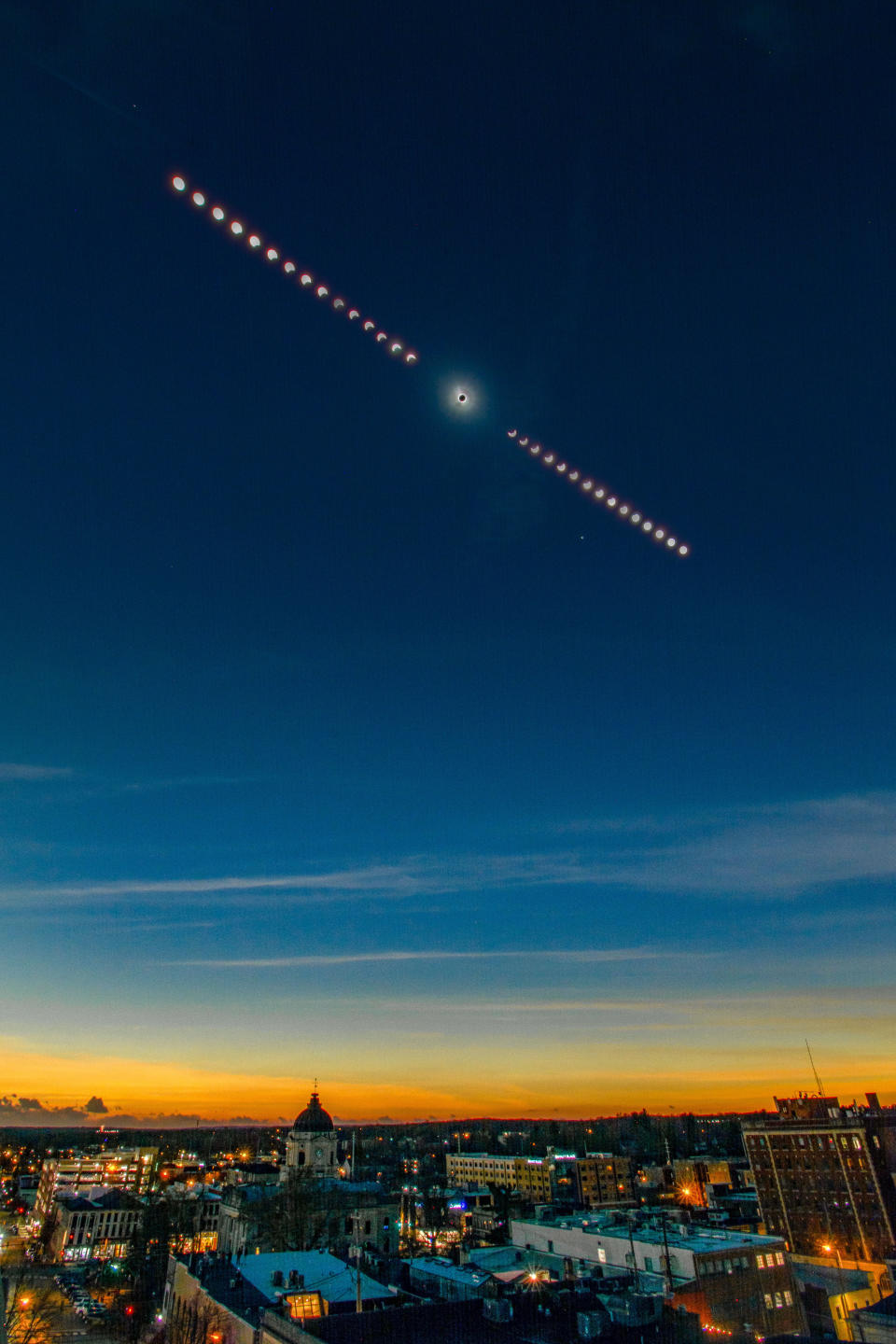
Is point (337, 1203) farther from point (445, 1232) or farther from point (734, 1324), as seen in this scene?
point (734, 1324)

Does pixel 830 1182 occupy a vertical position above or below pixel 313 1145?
below

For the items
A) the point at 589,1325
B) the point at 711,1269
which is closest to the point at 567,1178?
the point at 711,1269

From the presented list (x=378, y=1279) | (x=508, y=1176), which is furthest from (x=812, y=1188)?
(x=508, y=1176)

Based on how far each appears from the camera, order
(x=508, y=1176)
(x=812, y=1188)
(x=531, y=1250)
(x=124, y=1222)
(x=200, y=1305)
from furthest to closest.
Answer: (x=508, y=1176) → (x=124, y=1222) → (x=812, y=1188) → (x=531, y=1250) → (x=200, y=1305)

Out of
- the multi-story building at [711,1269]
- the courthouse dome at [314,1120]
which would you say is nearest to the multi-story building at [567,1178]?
the courthouse dome at [314,1120]

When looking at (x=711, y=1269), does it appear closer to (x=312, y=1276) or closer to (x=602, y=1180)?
(x=312, y=1276)

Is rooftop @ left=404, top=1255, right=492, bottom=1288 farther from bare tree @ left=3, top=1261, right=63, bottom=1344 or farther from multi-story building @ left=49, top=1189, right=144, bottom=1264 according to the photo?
multi-story building @ left=49, top=1189, right=144, bottom=1264

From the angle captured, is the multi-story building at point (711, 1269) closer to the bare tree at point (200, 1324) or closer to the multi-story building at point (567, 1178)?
the bare tree at point (200, 1324)
